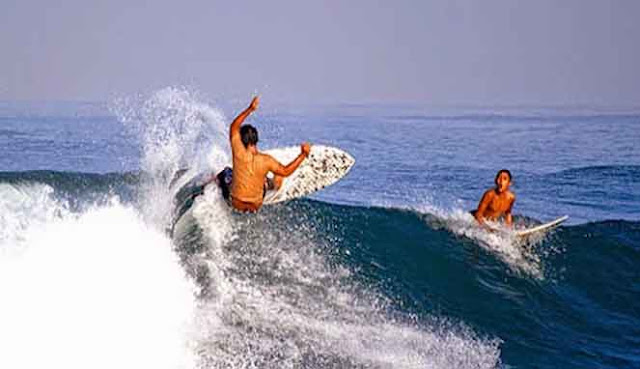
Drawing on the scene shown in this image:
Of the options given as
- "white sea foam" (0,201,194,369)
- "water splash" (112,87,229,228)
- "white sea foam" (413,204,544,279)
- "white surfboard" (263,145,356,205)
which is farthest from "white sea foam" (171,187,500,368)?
"white sea foam" (413,204,544,279)

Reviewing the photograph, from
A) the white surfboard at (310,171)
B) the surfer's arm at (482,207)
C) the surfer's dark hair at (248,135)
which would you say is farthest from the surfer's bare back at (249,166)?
the surfer's arm at (482,207)

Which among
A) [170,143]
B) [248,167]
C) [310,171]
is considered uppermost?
[170,143]

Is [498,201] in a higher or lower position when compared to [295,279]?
higher

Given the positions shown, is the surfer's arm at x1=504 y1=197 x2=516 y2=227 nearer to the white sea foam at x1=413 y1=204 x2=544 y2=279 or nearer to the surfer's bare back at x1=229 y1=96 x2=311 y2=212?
the white sea foam at x1=413 y1=204 x2=544 y2=279

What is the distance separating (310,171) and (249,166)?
1.90 meters

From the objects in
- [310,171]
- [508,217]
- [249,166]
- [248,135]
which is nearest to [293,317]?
[249,166]

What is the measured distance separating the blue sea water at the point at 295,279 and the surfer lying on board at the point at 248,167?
→ 1.39 ft

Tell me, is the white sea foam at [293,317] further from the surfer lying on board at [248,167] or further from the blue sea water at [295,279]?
the surfer lying on board at [248,167]

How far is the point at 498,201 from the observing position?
1051cm

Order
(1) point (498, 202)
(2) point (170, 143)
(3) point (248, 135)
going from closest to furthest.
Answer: (3) point (248, 135) < (1) point (498, 202) < (2) point (170, 143)

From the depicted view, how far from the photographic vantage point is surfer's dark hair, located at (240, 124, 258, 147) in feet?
29.4

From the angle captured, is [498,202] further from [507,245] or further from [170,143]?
[170,143]

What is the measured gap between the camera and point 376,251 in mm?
10758

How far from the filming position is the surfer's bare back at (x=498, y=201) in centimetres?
1032
